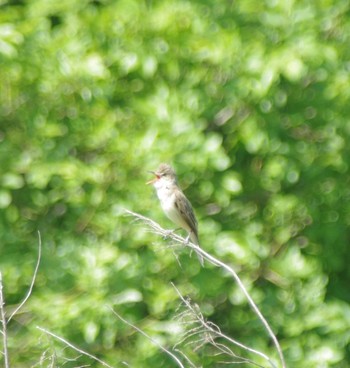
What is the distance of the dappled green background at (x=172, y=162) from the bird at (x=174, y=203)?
112 mm

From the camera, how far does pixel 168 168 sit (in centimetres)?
652

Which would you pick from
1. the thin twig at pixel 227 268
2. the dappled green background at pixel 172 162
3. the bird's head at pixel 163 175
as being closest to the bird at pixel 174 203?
the bird's head at pixel 163 175

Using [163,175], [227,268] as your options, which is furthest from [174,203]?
[227,268]

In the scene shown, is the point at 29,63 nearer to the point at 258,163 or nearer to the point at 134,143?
the point at 134,143

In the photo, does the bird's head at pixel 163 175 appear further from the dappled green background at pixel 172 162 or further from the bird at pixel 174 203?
the dappled green background at pixel 172 162

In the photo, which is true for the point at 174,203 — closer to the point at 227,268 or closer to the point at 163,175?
the point at 163,175

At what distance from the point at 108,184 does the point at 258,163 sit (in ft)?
3.37

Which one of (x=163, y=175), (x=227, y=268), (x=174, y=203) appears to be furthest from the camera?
(x=174, y=203)

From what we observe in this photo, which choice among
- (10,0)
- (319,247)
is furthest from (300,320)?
(10,0)

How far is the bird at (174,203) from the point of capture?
6.54 meters

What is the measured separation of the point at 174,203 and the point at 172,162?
0.80 feet

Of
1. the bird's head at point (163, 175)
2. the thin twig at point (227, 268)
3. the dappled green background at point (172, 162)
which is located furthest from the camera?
the dappled green background at point (172, 162)

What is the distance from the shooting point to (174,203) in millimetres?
6621

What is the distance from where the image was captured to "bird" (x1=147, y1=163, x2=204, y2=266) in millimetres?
6543
